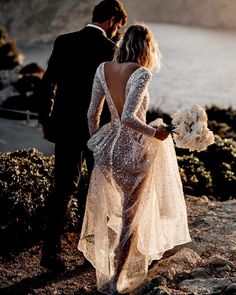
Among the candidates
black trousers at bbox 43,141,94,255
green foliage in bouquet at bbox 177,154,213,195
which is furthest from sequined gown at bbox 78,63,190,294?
green foliage in bouquet at bbox 177,154,213,195

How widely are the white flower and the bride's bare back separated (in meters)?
0.42

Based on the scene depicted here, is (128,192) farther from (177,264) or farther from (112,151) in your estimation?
(177,264)

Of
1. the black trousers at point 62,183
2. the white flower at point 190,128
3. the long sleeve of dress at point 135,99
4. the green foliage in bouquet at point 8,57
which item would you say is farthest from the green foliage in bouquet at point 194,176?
the green foliage in bouquet at point 8,57

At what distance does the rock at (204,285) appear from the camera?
4.49 m

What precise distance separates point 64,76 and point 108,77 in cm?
75

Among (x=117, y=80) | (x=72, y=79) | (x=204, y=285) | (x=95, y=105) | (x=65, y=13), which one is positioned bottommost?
(x=65, y=13)

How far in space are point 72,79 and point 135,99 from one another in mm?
995

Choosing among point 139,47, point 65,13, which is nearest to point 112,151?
point 139,47

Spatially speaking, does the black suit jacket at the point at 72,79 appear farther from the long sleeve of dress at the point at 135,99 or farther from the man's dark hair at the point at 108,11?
the long sleeve of dress at the point at 135,99

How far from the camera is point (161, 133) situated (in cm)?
483

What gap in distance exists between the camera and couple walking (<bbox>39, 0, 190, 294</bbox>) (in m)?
4.76

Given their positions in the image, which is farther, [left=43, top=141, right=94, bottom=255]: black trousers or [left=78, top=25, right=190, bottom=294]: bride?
[left=43, top=141, right=94, bottom=255]: black trousers

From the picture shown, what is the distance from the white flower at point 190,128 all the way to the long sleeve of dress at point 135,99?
327 millimetres

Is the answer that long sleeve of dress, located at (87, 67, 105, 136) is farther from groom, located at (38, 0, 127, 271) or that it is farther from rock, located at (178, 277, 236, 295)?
rock, located at (178, 277, 236, 295)
